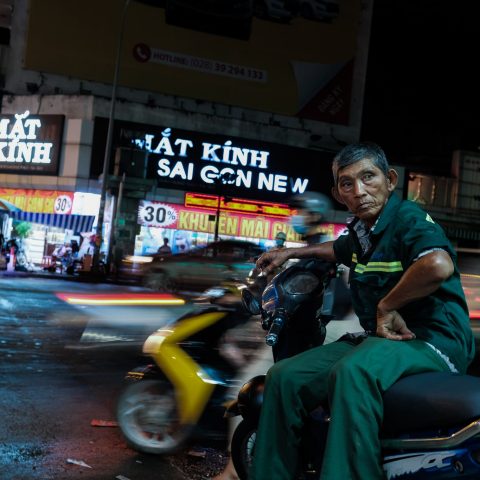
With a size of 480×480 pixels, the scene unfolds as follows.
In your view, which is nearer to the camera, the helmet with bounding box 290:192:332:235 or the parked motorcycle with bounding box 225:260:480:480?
the parked motorcycle with bounding box 225:260:480:480

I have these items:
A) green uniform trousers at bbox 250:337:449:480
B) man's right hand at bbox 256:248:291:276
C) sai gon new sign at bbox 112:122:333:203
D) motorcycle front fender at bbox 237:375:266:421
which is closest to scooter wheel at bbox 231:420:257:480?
motorcycle front fender at bbox 237:375:266:421

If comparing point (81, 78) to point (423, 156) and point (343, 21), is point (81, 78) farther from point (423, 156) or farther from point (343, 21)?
point (423, 156)

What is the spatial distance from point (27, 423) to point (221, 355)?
1654 mm

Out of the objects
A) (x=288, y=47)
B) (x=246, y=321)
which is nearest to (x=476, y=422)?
(x=246, y=321)

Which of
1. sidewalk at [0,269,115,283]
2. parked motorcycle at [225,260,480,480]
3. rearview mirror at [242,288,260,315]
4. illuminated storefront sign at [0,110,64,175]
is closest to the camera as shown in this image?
parked motorcycle at [225,260,480,480]

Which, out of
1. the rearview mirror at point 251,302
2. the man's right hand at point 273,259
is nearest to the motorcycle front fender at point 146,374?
the rearview mirror at point 251,302

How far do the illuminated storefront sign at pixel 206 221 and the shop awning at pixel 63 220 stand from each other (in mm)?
2348

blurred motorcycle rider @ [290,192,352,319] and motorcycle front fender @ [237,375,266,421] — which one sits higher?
blurred motorcycle rider @ [290,192,352,319]

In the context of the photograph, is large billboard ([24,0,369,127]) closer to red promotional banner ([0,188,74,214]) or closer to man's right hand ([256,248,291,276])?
red promotional banner ([0,188,74,214])

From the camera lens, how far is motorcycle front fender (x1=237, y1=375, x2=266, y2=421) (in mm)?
2924

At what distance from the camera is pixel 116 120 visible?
29203 mm

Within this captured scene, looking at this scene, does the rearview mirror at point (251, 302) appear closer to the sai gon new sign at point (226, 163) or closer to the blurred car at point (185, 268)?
the blurred car at point (185, 268)

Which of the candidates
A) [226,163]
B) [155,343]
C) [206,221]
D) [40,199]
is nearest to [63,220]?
[40,199]

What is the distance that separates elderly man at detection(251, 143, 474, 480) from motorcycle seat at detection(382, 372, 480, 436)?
0.17 ft
